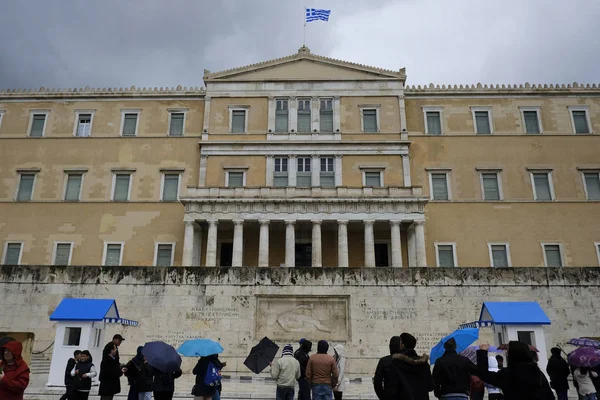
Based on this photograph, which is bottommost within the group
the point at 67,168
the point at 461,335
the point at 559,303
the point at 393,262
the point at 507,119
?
the point at 461,335

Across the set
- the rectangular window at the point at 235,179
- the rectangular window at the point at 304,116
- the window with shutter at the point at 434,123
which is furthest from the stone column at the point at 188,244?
the window with shutter at the point at 434,123

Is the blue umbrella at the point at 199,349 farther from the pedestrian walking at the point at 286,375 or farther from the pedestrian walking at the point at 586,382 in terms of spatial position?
the pedestrian walking at the point at 586,382

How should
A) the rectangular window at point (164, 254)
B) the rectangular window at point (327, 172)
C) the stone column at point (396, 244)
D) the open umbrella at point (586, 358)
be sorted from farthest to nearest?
the rectangular window at point (327, 172) < the rectangular window at point (164, 254) < the stone column at point (396, 244) < the open umbrella at point (586, 358)

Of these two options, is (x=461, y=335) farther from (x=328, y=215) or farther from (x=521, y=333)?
(x=328, y=215)

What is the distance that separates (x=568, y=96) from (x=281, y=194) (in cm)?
2181

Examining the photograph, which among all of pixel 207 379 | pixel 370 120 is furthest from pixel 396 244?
pixel 207 379

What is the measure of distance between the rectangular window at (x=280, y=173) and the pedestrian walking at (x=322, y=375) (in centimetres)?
2557

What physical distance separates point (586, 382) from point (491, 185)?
26056 millimetres

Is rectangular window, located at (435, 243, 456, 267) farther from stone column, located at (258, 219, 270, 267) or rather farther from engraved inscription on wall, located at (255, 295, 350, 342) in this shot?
engraved inscription on wall, located at (255, 295, 350, 342)

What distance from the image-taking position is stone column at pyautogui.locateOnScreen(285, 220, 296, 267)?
30.5 m

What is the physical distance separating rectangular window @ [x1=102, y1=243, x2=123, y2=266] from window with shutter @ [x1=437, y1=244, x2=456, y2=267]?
813 inches

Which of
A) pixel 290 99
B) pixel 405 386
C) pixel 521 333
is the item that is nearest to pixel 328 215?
pixel 290 99

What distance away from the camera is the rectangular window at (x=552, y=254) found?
33094mm

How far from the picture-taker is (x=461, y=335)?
9711 millimetres
